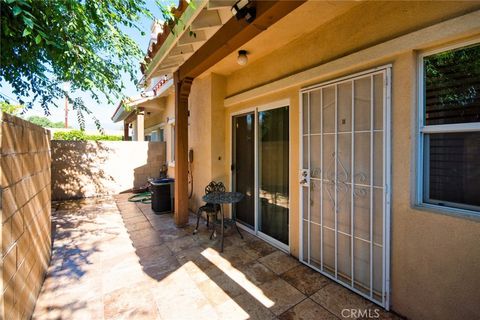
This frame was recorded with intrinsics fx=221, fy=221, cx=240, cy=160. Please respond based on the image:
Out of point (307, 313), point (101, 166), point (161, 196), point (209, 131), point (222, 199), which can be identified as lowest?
point (307, 313)

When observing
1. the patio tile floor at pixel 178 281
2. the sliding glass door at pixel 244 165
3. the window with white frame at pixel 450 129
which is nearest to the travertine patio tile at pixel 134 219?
the patio tile floor at pixel 178 281

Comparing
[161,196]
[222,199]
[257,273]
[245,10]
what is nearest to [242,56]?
[245,10]

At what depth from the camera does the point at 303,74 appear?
10.5 ft

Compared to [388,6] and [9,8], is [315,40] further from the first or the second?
[9,8]

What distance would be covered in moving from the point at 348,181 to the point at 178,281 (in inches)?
101

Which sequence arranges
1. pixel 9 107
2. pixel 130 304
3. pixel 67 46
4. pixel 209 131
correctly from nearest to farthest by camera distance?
pixel 130 304 < pixel 67 46 < pixel 209 131 < pixel 9 107

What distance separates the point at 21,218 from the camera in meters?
2.22

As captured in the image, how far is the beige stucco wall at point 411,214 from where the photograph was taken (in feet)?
6.28

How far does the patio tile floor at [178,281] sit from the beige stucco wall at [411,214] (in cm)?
46

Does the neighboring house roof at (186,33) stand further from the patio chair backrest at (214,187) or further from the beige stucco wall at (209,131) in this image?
the patio chair backrest at (214,187)

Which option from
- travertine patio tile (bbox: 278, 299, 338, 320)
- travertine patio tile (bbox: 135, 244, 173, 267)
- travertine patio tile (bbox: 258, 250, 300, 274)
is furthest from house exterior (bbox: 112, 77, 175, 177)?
travertine patio tile (bbox: 278, 299, 338, 320)

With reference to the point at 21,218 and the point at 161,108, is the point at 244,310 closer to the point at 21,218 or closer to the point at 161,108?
the point at 21,218

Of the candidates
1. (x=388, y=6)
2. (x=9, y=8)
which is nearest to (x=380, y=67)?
(x=388, y=6)

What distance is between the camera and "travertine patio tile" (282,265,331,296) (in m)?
2.79
